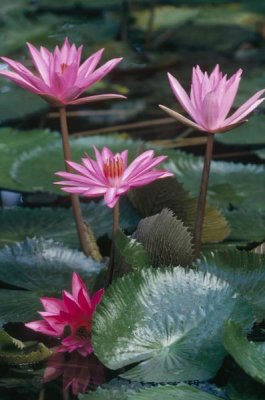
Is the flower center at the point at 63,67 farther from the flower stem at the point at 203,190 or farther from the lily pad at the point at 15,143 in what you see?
the lily pad at the point at 15,143

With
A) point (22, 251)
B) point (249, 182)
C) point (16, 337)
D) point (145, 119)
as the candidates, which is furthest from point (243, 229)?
point (145, 119)

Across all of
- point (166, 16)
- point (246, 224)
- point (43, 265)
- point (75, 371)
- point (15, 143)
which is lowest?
point (75, 371)

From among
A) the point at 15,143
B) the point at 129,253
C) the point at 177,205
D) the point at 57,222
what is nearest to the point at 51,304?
the point at 129,253

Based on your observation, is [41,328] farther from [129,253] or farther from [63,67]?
[63,67]

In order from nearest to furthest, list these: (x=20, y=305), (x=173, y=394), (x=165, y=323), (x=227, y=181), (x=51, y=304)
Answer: (x=173, y=394), (x=165, y=323), (x=51, y=304), (x=20, y=305), (x=227, y=181)

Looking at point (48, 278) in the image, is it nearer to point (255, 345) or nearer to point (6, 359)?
point (6, 359)

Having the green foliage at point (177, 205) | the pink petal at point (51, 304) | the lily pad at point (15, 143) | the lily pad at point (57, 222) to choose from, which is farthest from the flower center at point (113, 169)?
the lily pad at point (15, 143)

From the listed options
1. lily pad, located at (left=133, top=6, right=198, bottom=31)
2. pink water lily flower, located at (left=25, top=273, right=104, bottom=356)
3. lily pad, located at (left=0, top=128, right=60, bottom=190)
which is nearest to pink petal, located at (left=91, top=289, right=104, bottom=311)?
pink water lily flower, located at (left=25, top=273, right=104, bottom=356)

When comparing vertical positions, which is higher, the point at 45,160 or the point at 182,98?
the point at 182,98
